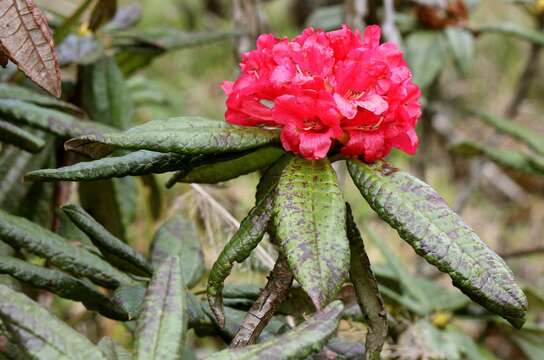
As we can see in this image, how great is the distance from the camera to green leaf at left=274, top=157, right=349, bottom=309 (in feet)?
2.27

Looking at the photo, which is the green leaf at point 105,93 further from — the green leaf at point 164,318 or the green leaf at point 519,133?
the green leaf at point 519,133

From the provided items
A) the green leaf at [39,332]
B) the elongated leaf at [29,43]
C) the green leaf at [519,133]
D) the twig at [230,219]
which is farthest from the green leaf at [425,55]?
the green leaf at [39,332]

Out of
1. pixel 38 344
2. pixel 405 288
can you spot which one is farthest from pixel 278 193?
pixel 405 288

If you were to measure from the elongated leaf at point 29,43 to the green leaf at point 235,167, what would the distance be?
0.22 meters

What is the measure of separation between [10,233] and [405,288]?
93cm

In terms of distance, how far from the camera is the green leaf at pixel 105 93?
1.35m

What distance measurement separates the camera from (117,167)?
81 cm

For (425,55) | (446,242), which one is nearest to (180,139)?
(446,242)

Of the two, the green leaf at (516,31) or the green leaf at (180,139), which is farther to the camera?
the green leaf at (516,31)

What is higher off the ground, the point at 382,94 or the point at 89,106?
the point at 382,94

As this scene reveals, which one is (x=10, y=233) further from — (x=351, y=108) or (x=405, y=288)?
(x=405, y=288)

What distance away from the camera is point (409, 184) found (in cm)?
79

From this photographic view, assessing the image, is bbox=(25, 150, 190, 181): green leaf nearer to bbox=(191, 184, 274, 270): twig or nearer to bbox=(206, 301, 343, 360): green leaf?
bbox=(206, 301, 343, 360): green leaf

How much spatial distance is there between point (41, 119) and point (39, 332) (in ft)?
1.64
